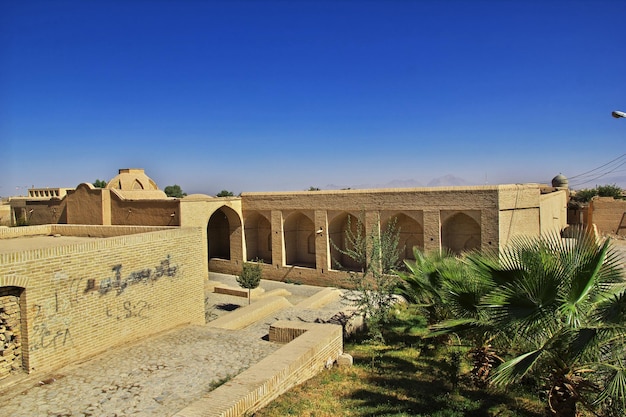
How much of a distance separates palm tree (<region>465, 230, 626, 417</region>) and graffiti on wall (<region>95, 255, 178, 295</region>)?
6.67 m

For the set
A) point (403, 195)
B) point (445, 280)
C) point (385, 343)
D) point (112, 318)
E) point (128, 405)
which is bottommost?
point (385, 343)

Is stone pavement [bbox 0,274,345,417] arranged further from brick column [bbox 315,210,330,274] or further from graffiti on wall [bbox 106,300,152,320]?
brick column [bbox 315,210,330,274]

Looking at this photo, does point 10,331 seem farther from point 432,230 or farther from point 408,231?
point 408,231

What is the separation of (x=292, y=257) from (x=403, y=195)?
714 centimetres

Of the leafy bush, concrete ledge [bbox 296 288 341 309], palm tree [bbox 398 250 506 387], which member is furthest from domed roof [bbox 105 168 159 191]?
the leafy bush

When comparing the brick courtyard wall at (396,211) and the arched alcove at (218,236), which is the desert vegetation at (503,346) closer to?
the brick courtyard wall at (396,211)

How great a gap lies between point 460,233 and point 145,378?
13.4m

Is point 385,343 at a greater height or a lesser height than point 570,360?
lesser

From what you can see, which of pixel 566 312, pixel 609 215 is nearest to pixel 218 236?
pixel 609 215

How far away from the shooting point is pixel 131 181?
24.6 metres

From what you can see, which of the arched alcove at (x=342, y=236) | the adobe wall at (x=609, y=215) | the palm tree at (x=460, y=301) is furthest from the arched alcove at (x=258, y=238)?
the adobe wall at (x=609, y=215)

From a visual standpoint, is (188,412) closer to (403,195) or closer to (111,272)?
(111,272)

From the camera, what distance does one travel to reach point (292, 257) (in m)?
22.1

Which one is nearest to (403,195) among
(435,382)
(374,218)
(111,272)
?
(374,218)
